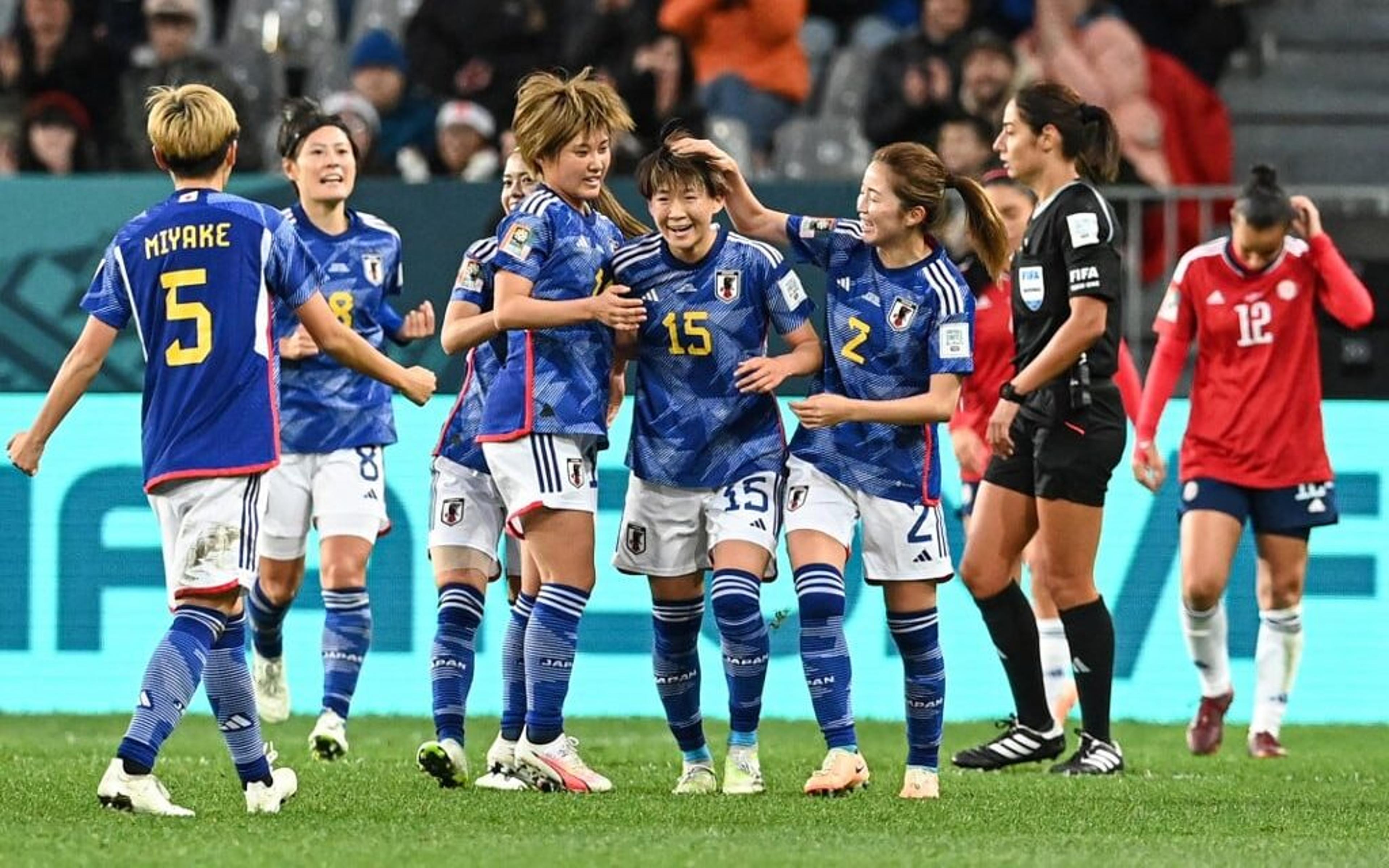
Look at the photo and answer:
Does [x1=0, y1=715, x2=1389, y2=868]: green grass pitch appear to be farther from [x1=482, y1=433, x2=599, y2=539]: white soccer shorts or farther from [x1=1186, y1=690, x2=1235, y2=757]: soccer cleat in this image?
[x1=482, y1=433, x2=599, y2=539]: white soccer shorts

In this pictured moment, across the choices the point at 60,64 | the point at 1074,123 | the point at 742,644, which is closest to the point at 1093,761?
the point at 742,644

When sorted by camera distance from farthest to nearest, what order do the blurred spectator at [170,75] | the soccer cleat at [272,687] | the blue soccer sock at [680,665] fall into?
1. the blurred spectator at [170,75]
2. the soccer cleat at [272,687]
3. the blue soccer sock at [680,665]

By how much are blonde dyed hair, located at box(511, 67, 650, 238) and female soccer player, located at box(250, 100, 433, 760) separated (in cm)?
154

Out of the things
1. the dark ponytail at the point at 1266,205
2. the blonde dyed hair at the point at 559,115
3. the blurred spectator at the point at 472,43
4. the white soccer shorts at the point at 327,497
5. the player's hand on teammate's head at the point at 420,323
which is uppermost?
the blurred spectator at the point at 472,43

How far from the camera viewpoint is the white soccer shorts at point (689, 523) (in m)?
7.69

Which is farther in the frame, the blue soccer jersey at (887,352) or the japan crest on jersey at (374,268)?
the japan crest on jersey at (374,268)

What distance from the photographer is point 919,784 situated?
25.5 ft

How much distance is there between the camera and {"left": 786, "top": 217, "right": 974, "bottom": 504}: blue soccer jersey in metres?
7.72

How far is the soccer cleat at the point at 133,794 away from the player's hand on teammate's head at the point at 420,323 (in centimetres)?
263

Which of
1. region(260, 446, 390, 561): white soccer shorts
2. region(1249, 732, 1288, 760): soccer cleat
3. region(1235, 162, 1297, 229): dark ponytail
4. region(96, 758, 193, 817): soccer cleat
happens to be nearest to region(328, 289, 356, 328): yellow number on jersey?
region(260, 446, 390, 561): white soccer shorts

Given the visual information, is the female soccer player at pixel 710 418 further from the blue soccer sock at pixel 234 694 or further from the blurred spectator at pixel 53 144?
the blurred spectator at pixel 53 144

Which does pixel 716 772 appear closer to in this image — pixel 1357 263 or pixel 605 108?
pixel 605 108

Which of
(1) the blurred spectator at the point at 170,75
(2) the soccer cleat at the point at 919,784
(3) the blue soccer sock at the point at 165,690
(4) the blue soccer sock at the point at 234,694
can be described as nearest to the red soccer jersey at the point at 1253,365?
(2) the soccer cleat at the point at 919,784

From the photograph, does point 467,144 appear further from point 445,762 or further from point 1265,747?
point 445,762
